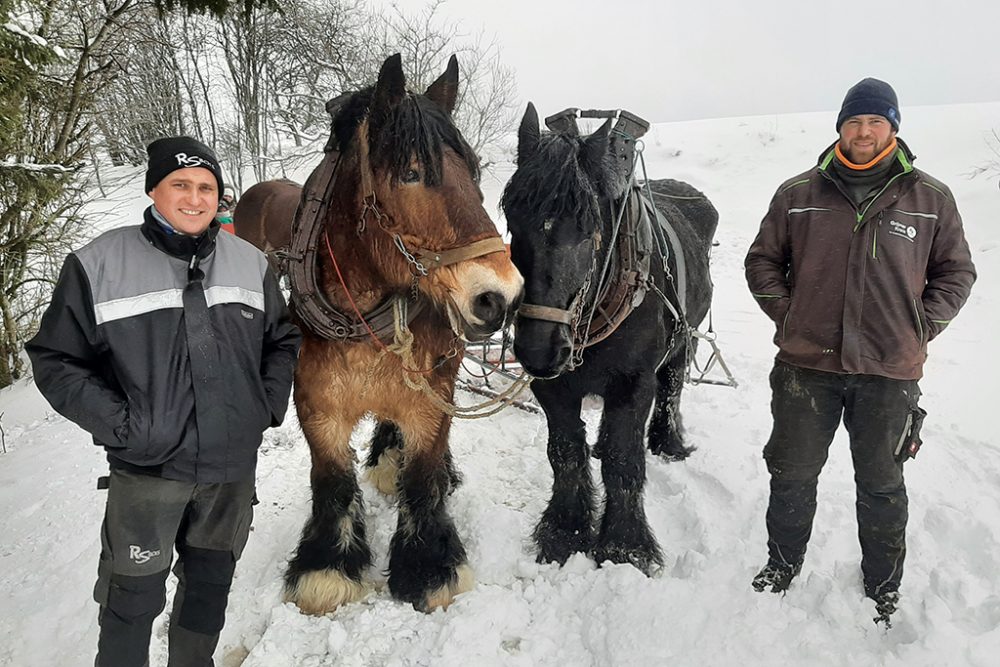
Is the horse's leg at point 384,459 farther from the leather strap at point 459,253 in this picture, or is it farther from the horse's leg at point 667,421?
the horse's leg at point 667,421

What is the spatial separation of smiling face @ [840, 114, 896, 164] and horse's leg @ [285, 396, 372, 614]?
222 cm

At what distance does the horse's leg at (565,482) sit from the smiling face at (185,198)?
1617 mm

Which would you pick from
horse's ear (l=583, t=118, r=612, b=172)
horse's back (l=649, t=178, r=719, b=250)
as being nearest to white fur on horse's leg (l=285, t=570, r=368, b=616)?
horse's ear (l=583, t=118, r=612, b=172)

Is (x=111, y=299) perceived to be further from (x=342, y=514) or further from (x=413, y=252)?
(x=342, y=514)

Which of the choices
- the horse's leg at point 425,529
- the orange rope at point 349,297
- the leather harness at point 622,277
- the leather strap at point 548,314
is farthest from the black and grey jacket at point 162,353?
the leather harness at point 622,277

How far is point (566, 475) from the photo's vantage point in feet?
9.41

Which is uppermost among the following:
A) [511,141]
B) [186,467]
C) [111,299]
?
[511,141]

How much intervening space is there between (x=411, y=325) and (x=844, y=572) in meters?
2.14

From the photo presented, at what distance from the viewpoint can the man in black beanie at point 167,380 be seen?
1.59m

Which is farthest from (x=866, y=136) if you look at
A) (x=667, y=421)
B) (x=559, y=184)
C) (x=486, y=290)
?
(x=667, y=421)

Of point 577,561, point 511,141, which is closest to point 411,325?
point 577,561

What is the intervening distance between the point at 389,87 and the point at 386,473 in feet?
7.27

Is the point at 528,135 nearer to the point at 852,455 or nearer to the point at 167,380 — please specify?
the point at 167,380

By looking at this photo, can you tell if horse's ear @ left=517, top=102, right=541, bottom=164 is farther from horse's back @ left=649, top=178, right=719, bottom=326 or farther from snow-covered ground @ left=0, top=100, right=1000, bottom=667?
snow-covered ground @ left=0, top=100, right=1000, bottom=667
